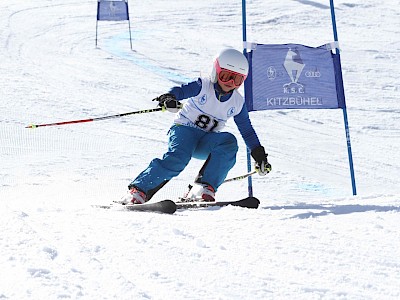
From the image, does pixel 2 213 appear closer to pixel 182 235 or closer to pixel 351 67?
pixel 182 235

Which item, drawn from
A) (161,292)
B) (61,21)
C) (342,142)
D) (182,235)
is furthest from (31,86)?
(161,292)

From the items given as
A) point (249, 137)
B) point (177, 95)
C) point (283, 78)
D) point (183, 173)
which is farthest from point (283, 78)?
point (183, 173)

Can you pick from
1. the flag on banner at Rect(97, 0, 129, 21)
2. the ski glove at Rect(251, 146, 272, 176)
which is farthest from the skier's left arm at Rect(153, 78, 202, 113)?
the flag on banner at Rect(97, 0, 129, 21)

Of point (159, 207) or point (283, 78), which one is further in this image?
point (283, 78)

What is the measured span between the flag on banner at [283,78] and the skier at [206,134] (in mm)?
712

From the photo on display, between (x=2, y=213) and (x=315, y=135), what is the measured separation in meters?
6.69

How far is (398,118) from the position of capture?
33.9 feet

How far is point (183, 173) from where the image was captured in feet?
24.1

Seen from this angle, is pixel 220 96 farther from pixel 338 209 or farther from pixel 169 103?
pixel 338 209

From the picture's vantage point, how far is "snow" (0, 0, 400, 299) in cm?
253

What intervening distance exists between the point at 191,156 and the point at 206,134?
0.71 feet

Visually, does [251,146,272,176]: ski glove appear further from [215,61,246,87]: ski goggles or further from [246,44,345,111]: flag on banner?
[246,44,345,111]: flag on banner

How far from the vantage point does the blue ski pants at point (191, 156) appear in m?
4.66

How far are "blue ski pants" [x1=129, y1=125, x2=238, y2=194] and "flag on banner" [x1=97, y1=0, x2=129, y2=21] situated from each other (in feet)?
30.4
